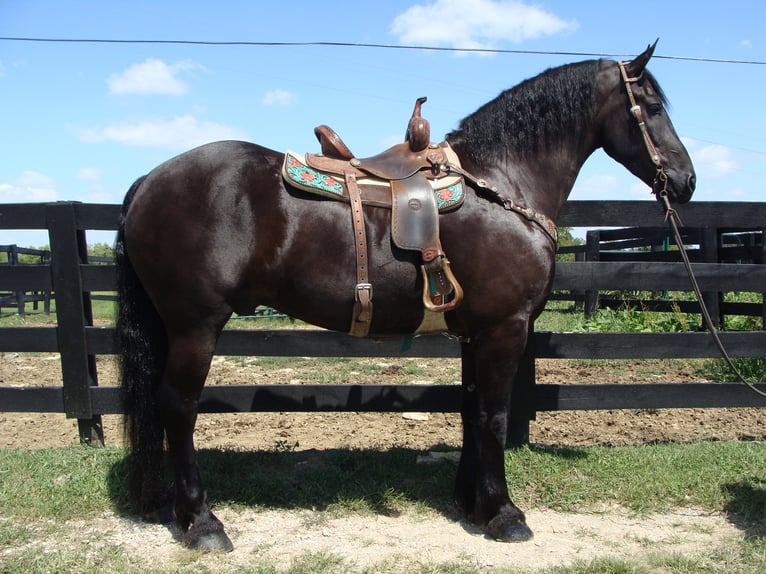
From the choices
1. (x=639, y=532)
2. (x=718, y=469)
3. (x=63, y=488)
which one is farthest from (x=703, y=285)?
(x=63, y=488)

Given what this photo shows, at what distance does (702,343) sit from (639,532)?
1821 mm

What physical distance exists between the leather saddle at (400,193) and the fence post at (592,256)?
7.95m

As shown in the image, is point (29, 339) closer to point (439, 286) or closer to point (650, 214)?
point (439, 286)

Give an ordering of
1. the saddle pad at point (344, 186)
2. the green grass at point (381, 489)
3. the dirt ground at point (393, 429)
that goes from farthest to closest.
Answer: the dirt ground at point (393, 429), the saddle pad at point (344, 186), the green grass at point (381, 489)

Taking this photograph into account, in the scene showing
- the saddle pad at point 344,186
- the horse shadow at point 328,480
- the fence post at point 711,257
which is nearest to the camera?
the saddle pad at point 344,186

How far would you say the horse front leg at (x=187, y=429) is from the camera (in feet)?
9.43

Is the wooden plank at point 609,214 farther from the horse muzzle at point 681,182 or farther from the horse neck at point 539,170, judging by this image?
the horse muzzle at point 681,182

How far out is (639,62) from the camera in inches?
123

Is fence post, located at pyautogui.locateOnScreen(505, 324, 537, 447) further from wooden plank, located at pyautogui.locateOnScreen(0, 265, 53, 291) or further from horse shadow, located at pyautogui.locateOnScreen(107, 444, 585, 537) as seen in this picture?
wooden plank, located at pyautogui.locateOnScreen(0, 265, 53, 291)

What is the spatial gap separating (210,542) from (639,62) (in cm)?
333

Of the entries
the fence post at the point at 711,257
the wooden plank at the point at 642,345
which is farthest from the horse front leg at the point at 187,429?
the fence post at the point at 711,257

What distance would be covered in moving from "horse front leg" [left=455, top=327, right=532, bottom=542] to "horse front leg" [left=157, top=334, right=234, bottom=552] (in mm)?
1327

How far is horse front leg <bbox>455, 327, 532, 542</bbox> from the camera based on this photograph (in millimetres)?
2979

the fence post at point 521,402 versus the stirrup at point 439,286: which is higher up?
the stirrup at point 439,286
